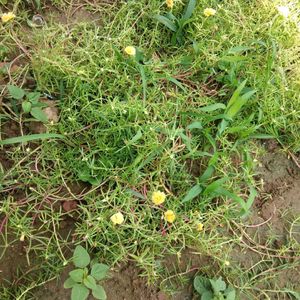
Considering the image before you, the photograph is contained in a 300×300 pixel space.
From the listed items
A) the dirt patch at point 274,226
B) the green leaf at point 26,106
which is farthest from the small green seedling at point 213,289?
the green leaf at point 26,106

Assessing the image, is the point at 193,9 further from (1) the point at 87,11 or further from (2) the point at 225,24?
(1) the point at 87,11

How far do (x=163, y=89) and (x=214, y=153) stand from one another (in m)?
0.43

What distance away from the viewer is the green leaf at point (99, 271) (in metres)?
1.73

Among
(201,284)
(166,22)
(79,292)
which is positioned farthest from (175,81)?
(79,292)

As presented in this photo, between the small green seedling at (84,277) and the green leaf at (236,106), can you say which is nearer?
the small green seedling at (84,277)

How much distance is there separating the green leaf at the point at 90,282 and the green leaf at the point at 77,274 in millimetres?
20

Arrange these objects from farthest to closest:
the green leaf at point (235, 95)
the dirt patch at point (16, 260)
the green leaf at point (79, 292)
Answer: the green leaf at point (235, 95), the dirt patch at point (16, 260), the green leaf at point (79, 292)

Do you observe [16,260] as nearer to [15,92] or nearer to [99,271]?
[99,271]

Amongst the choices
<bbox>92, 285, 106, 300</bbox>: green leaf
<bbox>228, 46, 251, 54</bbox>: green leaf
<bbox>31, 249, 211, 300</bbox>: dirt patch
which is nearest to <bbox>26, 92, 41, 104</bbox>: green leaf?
<bbox>31, 249, 211, 300</bbox>: dirt patch

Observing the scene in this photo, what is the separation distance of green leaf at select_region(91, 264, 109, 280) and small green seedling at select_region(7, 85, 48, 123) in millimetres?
692

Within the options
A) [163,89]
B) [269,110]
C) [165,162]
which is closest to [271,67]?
[269,110]

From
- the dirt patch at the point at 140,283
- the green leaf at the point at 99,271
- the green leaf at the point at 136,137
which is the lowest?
the dirt patch at the point at 140,283

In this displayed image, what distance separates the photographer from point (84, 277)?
1710 millimetres

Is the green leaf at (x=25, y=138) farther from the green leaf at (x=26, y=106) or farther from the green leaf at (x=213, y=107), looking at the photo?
the green leaf at (x=213, y=107)
